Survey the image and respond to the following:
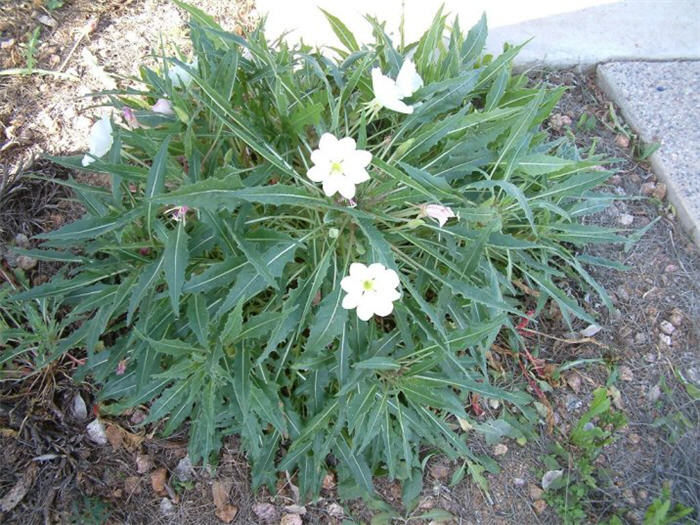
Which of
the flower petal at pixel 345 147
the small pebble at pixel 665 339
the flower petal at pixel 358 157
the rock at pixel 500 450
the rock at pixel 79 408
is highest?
the flower petal at pixel 345 147

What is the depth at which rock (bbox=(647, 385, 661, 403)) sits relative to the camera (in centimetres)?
209

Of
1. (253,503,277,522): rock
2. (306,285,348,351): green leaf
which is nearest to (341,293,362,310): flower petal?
(306,285,348,351): green leaf

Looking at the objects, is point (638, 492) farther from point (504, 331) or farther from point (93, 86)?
point (93, 86)

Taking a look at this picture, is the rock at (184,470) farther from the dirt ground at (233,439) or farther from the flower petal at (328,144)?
the flower petal at (328,144)

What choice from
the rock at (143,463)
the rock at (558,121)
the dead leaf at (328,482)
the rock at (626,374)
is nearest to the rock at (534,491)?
the rock at (626,374)

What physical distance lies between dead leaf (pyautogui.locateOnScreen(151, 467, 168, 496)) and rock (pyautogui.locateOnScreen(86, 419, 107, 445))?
0.19 metres

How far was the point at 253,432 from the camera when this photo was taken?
5.05ft

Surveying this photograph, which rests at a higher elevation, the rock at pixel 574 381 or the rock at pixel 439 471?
→ the rock at pixel 574 381

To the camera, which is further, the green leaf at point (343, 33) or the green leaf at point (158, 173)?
the green leaf at point (343, 33)

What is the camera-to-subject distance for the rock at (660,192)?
2432mm

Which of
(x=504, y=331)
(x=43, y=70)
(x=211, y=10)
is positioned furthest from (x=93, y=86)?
(x=504, y=331)

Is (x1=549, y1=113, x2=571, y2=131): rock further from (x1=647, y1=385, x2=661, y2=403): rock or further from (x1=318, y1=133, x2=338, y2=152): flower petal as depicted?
(x1=318, y1=133, x2=338, y2=152): flower petal

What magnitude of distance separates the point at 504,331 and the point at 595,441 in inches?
17.9

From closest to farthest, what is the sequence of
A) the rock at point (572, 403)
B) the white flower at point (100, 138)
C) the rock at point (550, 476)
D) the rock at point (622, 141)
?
the white flower at point (100, 138) → the rock at point (550, 476) → the rock at point (572, 403) → the rock at point (622, 141)
